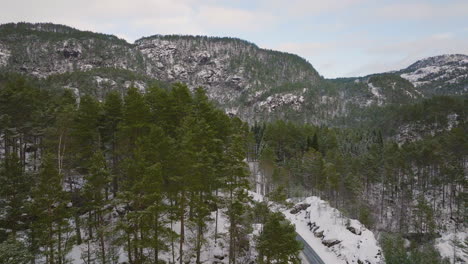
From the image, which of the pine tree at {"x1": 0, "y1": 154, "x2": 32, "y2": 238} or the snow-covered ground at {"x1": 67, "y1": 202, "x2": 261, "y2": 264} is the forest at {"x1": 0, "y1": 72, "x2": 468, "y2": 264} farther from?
the snow-covered ground at {"x1": 67, "y1": 202, "x2": 261, "y2": 264}

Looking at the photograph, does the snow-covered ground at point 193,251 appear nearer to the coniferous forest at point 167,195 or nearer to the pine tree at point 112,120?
the coniferous forest at point 167,195

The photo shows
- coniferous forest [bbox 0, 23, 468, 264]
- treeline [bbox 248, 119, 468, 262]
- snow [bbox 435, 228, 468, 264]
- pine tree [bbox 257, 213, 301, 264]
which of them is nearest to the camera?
coniferous forest [bbox 0, 23, 468, 264]

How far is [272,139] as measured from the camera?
8012 centimetres

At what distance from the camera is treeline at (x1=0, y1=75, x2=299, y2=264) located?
19391 mm

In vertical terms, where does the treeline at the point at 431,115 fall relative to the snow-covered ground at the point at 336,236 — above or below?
above

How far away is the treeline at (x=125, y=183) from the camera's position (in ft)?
63.6

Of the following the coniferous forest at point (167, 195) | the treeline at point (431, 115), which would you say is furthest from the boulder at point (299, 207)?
the treeline at point (431, 115)

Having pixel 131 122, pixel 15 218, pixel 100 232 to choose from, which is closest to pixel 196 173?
pixel 100 232

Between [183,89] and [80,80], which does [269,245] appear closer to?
[183,89]

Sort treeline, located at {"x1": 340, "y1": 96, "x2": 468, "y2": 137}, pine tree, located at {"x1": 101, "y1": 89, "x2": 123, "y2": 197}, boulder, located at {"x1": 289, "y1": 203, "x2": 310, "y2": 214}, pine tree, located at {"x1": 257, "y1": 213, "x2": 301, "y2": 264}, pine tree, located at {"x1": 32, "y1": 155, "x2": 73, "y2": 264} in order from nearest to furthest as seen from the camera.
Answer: pine tree, located at {"x1": 32, "y1": 155, "x2": 73, "y2": 264} → pine tree, located at {"x1": 257, "y1": 213, "x2": 301, "y2": 264} → pine tree, located at {"x1": 101, "y1": 89, "x2": 123, "y2": 197} → boulder, located at {"x1": 289, "y1": 203, "x2": 310, "y2": 214} → treeline, located at {"x1": 340, "y1": 96, "x2": 468, "y2": 137}

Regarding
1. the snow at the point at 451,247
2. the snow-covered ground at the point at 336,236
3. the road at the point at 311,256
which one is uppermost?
the snow-covered ground at the point at 336,236

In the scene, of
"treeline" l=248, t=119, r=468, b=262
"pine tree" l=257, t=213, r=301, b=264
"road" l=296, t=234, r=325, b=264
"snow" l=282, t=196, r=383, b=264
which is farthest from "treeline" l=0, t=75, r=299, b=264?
A: "treeline" l=248, t=119, r=468, b=262

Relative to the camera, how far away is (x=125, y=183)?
20703 mm

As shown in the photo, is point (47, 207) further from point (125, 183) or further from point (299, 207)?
point (299, 207)
